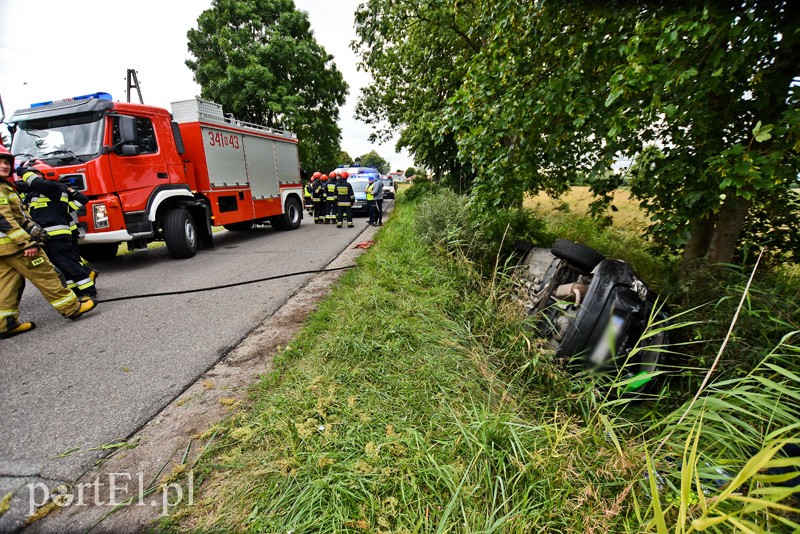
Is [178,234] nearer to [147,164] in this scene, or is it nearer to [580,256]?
[147,164]

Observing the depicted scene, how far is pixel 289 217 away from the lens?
33.2 feet

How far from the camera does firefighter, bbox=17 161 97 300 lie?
368 centimetres

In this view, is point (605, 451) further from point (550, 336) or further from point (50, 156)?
point (50, 156)

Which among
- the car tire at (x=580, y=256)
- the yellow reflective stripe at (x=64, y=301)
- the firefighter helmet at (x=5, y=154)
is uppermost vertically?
the firefighter helmet at (x=5, y=154)

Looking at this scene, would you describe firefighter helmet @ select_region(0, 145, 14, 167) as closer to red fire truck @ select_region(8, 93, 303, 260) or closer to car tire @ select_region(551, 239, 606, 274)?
red fire truck @ select_region(8, 93, 303, 260)

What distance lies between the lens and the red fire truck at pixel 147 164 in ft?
16.3

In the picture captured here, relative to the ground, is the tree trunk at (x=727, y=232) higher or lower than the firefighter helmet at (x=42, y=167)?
lower

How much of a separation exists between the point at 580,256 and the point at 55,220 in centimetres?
561

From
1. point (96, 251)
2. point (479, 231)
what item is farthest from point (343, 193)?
point (479, 231)

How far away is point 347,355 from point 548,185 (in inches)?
126

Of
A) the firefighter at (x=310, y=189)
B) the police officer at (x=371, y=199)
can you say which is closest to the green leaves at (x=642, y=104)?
the police officer at (x=371, y=199)

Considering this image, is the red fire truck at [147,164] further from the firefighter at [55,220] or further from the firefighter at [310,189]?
the firefighter at [310,189]

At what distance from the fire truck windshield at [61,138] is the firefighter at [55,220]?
126 centimetres

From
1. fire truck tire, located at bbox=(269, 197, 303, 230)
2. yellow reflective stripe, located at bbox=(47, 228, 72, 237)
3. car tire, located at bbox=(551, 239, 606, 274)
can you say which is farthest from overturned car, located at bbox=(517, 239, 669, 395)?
fire truck tire, located at bbox=(269, 197, 303, 230)
